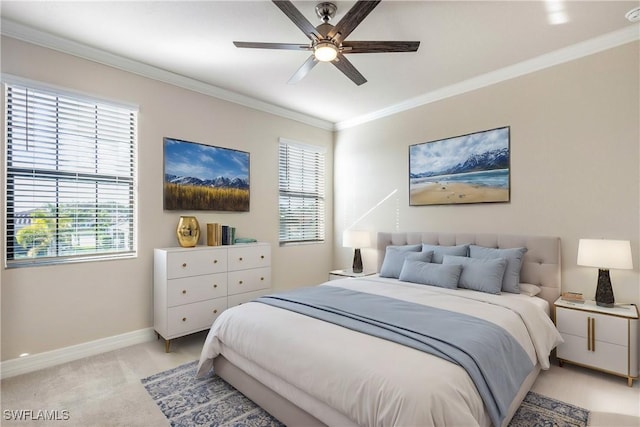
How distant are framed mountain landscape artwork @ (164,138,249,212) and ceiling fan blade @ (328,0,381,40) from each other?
2.18 m

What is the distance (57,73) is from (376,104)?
3420mm

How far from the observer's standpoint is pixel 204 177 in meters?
3.72

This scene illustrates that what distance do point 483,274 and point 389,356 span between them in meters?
1.72

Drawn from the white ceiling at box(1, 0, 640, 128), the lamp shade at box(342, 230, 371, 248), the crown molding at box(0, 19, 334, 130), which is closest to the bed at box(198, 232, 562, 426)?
the lamp shade at box(342, 230, 371, 248)

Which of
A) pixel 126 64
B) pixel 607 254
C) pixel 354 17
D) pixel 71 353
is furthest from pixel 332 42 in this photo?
pixel 71 353

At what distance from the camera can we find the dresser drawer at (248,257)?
11.7 feet

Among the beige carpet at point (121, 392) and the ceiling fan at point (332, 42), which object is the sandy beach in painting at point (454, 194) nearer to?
the beige carpet at point (121, 392)

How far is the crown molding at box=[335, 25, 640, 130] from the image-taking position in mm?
2688

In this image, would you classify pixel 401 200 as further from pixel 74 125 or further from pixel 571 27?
pixel 74 125

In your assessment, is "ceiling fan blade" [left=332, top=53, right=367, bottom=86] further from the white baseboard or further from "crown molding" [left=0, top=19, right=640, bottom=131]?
the white baseboard

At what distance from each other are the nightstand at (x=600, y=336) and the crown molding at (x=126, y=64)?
3934mm

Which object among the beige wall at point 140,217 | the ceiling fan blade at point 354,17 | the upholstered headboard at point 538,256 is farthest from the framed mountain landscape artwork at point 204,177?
the upholstered headboard at point 538,256

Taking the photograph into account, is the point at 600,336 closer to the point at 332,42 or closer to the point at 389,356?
the point at 389,356

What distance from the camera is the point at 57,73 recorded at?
2809mm
